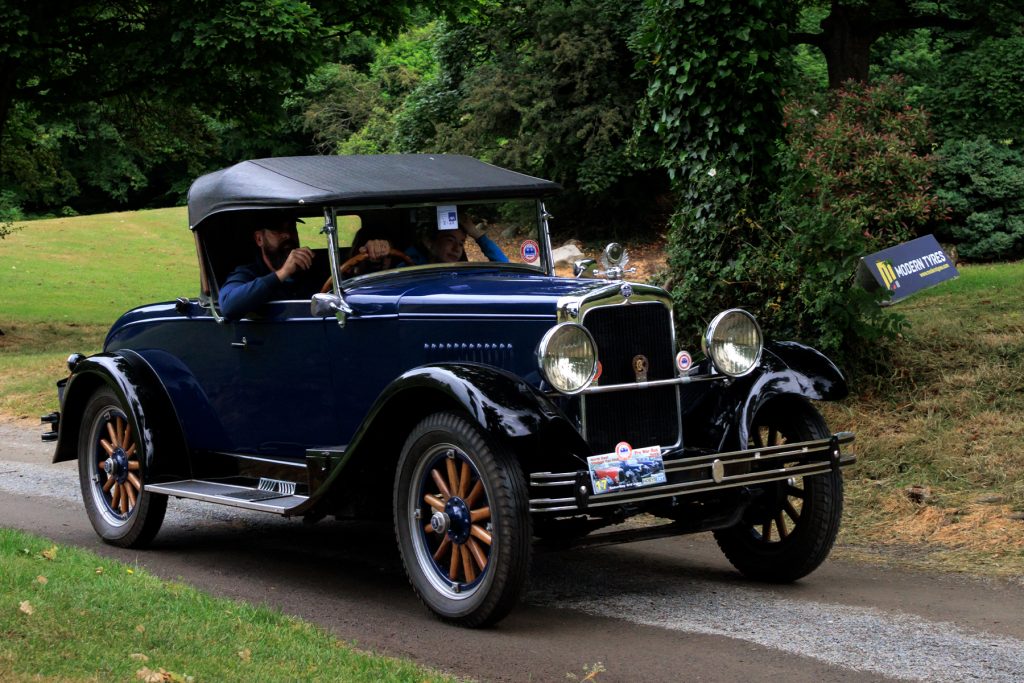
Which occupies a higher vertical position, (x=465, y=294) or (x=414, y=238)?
(x=414, y=238)

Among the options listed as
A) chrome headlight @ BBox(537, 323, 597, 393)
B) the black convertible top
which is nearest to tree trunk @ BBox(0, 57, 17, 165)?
the black convertible top

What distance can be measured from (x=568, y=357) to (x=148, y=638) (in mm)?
2157

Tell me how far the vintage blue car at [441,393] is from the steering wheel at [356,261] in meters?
0.02

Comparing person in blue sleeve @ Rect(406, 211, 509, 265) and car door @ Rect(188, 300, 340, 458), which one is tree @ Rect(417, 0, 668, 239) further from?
car door @ Rect(188, 300, 340, 458)

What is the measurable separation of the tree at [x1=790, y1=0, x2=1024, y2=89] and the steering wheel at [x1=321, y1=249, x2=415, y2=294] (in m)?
18.0

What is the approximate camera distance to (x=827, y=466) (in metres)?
6.14

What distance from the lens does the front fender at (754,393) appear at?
6164mm

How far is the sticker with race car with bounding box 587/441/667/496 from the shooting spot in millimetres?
5410

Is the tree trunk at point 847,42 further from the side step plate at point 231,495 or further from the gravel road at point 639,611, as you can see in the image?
the side step plate at point 231,495

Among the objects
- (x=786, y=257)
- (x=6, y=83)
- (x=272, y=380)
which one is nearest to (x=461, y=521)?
(x=272, y=380)

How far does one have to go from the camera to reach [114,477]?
25.8 ft

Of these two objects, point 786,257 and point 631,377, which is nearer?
point 631,377

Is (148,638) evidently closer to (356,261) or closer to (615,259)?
(356,261)

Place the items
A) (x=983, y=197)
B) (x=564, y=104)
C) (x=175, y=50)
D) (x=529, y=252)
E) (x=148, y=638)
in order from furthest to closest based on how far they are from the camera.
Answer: (x=564, y=104) → (x=983, y=197) → (x=175, y=50) → (x=529, y=252) → (x=148, y=638)
